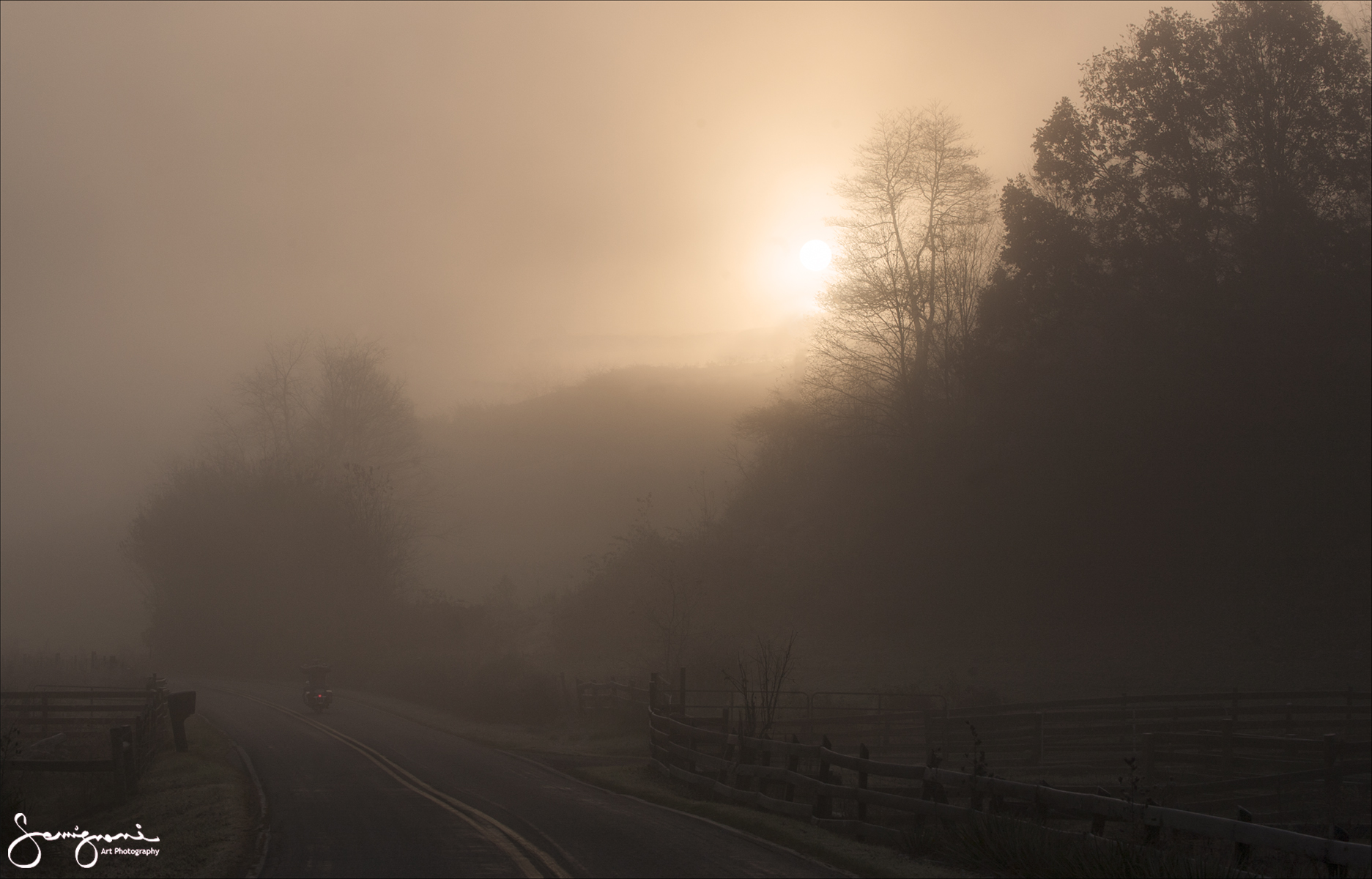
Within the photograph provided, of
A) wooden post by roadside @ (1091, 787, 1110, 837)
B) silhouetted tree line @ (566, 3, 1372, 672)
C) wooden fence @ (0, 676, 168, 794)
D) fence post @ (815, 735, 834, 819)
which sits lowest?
wooden fence @ (0, 676, 168, 794)

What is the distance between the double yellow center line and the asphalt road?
0.08 ft

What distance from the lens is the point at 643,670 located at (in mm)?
33000

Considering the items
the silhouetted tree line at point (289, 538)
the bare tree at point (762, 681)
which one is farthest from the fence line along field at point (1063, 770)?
the silhouetted tree line at point (289, 538)

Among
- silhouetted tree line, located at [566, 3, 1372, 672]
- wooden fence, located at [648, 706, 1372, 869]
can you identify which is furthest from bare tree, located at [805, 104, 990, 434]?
wooden fence, located at [648, 706, 1372, 869]

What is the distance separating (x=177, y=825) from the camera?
41.1ft

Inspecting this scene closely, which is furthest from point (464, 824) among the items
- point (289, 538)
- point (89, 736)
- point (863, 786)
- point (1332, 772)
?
point (289, 538)

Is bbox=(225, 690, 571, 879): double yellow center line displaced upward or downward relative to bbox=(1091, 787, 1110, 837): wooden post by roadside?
downward

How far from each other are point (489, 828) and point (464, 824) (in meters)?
0.49

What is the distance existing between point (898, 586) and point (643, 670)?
36.4ft

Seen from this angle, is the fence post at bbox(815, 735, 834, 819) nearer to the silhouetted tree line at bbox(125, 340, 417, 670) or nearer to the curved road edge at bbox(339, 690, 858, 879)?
the curved road edge at bbox(339, 690, 858, 879)

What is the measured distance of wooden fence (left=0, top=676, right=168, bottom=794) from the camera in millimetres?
15531

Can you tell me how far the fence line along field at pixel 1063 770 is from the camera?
30.9 feet

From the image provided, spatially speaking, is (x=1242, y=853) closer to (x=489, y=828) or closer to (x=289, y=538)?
(x=489, y=828)

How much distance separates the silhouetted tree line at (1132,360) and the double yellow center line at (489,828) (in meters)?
20.3
